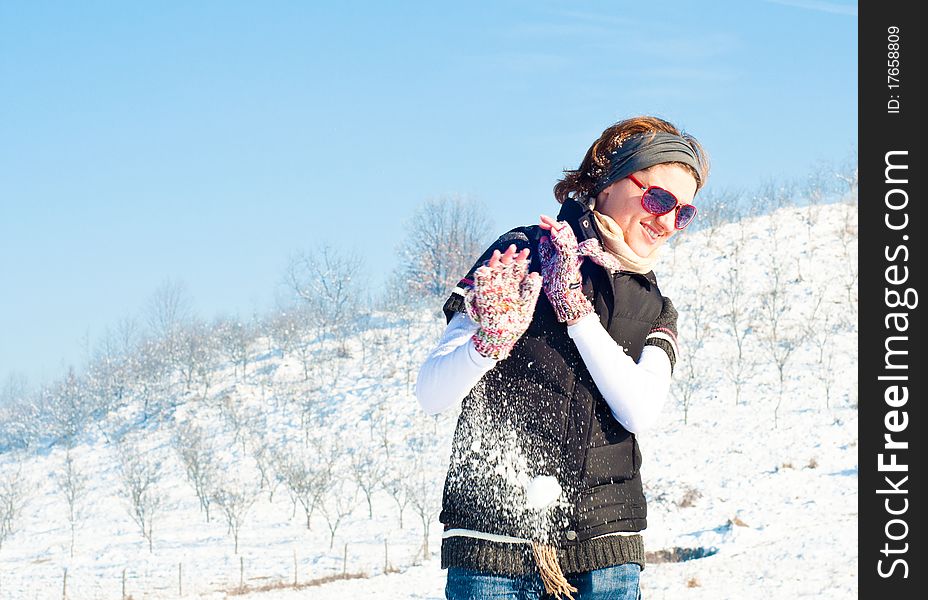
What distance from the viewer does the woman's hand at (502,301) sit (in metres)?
2.29

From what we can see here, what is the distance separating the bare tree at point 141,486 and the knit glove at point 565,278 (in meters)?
32.2

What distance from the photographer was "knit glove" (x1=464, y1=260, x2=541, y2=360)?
2.29 m

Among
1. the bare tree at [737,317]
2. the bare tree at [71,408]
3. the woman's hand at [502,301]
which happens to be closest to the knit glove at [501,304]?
the woman's hand at [502,301]

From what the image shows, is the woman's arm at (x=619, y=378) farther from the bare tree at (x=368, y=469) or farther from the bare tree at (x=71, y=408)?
the bare tree at (x=71, y=408)

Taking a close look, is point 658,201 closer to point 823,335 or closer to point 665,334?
point 665,334

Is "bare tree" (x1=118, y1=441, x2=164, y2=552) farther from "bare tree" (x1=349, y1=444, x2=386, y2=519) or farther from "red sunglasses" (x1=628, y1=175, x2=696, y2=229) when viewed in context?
"red sunglasses" (x1=628, y1=175, x2=696, y2=229)

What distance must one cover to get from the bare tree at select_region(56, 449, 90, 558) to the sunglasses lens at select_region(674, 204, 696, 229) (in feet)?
117

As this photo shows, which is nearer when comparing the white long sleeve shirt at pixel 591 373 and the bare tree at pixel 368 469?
the white long sleeve shirt at pixel 591 373

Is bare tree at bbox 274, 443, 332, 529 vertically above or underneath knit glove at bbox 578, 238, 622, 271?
underneath

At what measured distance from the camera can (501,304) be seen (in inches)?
90.4

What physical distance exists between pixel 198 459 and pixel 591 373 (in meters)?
42.2

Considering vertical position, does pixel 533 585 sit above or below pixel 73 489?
above

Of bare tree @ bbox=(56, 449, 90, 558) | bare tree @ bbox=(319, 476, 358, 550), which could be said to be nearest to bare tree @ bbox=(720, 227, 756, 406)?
bare tree @ bbox=(319, 476, 358, 550)

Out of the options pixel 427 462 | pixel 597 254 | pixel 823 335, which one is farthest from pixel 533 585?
pixel 823 335
